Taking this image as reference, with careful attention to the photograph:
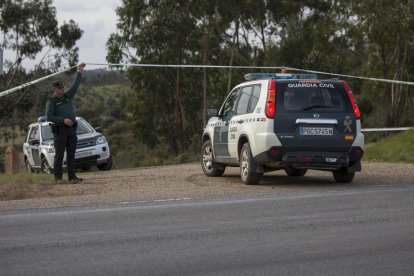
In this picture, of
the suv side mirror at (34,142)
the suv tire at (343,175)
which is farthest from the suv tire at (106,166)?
the suv tire at (343,175)

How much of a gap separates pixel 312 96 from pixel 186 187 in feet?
8.07

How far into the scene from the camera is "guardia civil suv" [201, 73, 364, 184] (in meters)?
13.7

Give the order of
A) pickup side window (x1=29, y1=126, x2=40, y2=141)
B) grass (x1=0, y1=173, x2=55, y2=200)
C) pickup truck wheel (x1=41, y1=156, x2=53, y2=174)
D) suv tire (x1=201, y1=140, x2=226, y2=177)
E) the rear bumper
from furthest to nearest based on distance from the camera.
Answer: pickup side window (x1=29, y1=126, x2=40, y2=141)
pickup truck wheel (x1=41, y1=156, x2=53, y2=174)
suv tire (x1=201, y1=140, x2=226, y2=177)
the rear bumper
grass (x1=0, y1=173, x2=55, y2=200)

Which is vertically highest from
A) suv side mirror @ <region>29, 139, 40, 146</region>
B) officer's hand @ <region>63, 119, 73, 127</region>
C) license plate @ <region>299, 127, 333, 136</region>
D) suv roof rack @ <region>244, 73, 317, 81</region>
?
suv roof rack @ <region>244, 73, 317, 81</region>

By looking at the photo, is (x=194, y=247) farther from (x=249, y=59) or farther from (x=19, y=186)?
(x=249, y=59)

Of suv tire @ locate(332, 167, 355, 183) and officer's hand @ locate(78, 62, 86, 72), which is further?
officer's hand @ locate(78, 62, 86, 72)

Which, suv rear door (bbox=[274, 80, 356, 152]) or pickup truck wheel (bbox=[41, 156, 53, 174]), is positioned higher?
suv rear door (bbox=[274, 80, 356, 152])

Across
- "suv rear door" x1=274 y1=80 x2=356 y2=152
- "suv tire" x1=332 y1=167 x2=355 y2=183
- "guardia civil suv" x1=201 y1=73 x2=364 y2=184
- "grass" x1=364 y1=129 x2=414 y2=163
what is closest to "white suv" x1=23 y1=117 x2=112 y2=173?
"grass" x1=364 y1=129 x2=414 y2=163

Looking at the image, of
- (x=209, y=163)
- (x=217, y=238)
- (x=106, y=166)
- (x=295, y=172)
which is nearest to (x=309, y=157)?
(x=295, y=172)

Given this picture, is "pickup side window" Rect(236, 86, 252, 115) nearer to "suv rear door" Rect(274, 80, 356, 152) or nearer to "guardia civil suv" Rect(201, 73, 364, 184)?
"guardia civil suv" Rect(201, 73, 364, 184)

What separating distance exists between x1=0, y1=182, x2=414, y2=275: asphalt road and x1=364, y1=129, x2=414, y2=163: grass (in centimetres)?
940

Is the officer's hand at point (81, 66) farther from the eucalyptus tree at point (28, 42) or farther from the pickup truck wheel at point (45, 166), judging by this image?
the eucalyptus tree at point (28, 42)

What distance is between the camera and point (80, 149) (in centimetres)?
2286

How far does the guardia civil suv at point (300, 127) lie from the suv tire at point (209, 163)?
2085 millimetres
